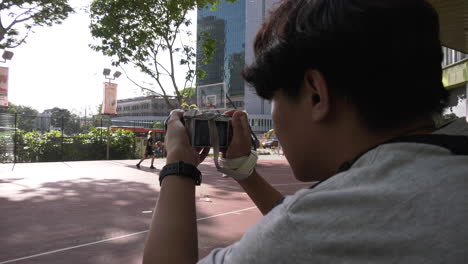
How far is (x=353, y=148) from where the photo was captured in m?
0.76

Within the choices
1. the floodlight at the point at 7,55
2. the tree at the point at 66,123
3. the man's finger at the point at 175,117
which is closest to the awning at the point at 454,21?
the man's finger at the point at 175,117

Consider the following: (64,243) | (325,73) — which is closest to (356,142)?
(325,73)

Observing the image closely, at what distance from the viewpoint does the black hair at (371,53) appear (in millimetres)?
688

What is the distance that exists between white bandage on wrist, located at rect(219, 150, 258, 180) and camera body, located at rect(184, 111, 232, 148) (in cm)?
7

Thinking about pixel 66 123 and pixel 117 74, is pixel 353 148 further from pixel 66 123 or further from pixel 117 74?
pixel 117 74

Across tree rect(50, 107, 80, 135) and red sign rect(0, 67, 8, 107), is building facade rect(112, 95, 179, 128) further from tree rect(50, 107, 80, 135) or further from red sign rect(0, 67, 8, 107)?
red sign rect(0, 67, 8, 107)

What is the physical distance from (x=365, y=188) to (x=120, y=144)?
20.7m

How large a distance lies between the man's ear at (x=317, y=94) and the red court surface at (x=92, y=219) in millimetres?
3280

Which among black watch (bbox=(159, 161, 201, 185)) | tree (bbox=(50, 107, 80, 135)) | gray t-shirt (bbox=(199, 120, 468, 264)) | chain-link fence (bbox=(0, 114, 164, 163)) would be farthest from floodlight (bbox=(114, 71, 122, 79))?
gray t-shirt (bbox=(199, 120, 468, 264))

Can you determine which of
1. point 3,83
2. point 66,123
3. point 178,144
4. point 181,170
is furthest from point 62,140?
point 181,170

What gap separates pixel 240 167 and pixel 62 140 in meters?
19.1

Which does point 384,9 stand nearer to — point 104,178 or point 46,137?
point 104,178

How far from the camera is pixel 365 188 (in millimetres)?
579

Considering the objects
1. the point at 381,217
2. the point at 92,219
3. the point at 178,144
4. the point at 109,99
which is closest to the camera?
the point at 381,217
